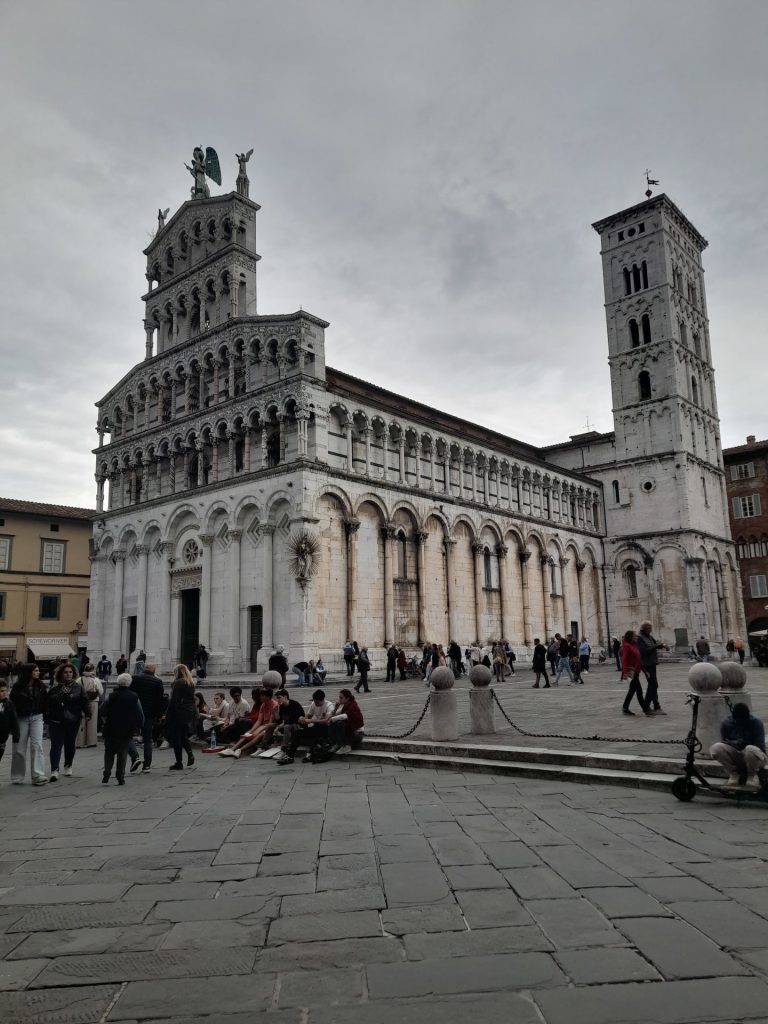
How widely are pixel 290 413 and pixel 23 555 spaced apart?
906 inches

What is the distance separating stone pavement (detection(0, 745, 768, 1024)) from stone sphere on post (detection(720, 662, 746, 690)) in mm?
1962

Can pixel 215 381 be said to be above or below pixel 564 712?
above

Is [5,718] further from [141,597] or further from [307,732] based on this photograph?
[141,597]

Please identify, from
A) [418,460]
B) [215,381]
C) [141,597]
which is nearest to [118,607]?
[141,597]

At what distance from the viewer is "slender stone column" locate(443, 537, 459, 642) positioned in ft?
112

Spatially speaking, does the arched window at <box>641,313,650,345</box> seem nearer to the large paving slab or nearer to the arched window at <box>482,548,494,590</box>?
the arched window at <box>482,548,494,590</box>

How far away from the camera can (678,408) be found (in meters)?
47.2

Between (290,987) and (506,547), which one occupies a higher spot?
(506,547)

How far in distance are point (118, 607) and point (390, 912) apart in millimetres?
33150

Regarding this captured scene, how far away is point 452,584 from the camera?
3456 centimetres

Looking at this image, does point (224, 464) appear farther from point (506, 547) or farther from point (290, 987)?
point (290, 987)

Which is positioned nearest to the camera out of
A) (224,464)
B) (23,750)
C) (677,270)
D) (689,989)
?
(689,989)

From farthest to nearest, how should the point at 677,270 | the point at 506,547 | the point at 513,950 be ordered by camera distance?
1. the point at 677,270
2. the point at 506,547
3. the point at 513,950

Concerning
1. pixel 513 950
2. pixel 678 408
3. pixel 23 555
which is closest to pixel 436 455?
pixel 678 408
